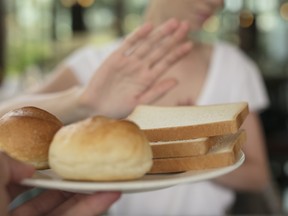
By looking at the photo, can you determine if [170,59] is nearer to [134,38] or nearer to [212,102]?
[134,38]

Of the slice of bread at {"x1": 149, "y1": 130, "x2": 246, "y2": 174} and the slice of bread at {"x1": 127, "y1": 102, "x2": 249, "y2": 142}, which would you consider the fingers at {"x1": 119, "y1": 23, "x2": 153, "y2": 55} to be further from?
the slice of bread at {"x1": 149, "y1": 130, "x2": 246, "y2": 174}

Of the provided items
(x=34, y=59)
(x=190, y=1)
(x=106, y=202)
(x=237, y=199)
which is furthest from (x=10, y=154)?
(x=34, y=59)

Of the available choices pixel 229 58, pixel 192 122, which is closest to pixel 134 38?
pixel 192 122

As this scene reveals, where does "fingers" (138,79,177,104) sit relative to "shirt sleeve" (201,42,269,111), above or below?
above

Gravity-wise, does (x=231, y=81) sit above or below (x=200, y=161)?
below

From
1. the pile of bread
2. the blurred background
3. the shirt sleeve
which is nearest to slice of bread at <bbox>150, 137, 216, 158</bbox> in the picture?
the pile of bread

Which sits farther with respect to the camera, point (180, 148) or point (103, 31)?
point (103, 31)

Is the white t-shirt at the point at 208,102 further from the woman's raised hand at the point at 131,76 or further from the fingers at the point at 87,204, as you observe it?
the fingers at the point at 87,204

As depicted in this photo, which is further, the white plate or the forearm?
the forearm
